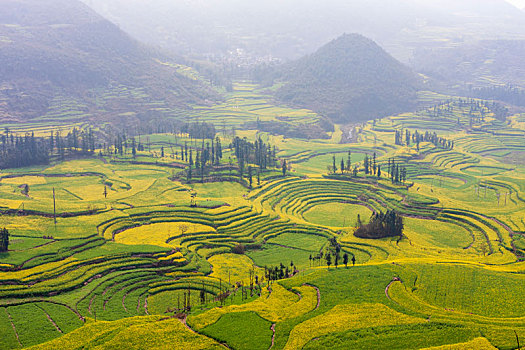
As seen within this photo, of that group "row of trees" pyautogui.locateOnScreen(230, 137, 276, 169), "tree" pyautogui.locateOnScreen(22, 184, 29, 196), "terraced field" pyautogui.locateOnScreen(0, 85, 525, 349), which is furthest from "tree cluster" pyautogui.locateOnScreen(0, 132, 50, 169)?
"row of trees" pyautogui.locateOnScreen(230, 137, 276, 169)

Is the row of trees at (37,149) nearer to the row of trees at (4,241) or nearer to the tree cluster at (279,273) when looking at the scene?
the row of trees at (4,241)

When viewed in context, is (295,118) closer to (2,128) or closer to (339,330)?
(2,128)

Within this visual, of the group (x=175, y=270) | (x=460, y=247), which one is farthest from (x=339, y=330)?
(x=460, y=247)

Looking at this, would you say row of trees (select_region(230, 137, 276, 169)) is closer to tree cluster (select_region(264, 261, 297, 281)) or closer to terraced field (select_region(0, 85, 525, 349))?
terraced field (select_region(0, 85, 525, 349))

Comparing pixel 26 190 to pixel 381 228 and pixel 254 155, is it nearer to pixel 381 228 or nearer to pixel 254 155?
pixel 254 155

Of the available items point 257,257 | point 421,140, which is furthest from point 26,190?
point 421,140
